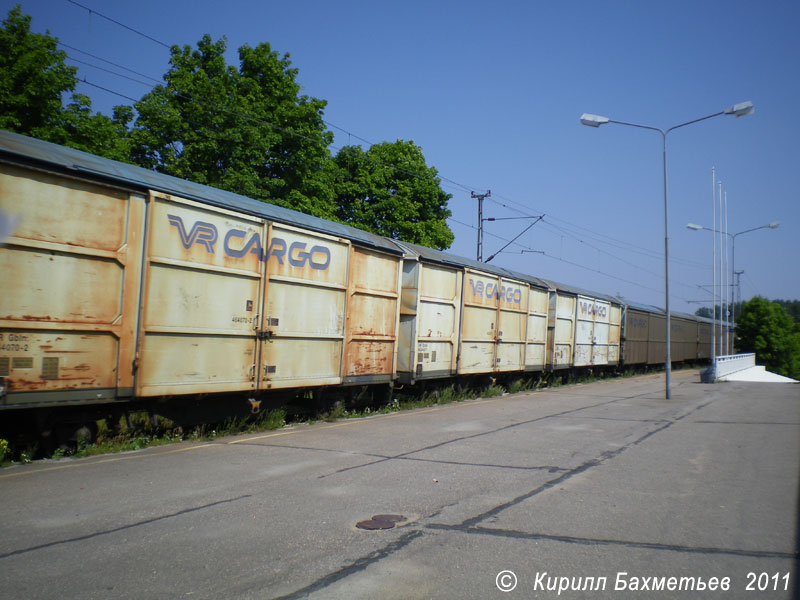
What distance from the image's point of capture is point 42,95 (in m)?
18.9

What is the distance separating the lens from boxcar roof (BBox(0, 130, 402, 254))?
6836 mm

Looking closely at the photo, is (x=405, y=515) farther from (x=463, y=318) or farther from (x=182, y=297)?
(x=463, y=318)

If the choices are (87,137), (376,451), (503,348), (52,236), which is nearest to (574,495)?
(376,451)

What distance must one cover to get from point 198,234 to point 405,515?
5.28 meters

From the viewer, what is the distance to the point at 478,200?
117 ft

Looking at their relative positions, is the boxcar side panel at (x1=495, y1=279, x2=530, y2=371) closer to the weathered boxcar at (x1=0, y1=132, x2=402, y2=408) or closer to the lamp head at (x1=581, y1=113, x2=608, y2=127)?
the lamp head at (x1=581, y1=113, x2=608, y2=127)

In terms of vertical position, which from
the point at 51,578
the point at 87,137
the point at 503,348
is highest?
the point at 87,137

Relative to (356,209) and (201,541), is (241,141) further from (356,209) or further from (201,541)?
(201,541)

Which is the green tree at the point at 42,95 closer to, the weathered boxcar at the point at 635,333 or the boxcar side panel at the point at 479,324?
the boxcar side panel at the point at 479,324

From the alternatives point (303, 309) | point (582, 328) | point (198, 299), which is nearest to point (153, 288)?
point (198, 299)

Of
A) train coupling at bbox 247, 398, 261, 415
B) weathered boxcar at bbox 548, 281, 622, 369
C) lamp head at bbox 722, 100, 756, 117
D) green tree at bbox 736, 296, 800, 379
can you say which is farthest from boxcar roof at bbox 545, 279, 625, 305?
green tree at bbox 736, 296, 800, 379

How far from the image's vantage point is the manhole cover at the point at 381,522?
512 centimetres

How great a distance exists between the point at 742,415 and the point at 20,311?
1409 centimetres

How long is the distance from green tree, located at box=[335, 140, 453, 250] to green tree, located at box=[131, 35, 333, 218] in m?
7.36
